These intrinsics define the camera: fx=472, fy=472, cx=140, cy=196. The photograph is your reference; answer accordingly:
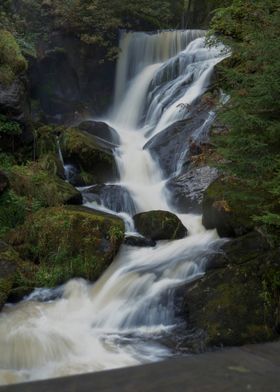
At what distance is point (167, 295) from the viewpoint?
277 inches

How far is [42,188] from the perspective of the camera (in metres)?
10.5

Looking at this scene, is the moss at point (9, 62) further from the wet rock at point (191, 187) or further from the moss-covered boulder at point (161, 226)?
the moss-covered boulder at point (161, 226)

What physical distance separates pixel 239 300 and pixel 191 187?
17.8 ft

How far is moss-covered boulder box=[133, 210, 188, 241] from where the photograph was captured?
9.39 m

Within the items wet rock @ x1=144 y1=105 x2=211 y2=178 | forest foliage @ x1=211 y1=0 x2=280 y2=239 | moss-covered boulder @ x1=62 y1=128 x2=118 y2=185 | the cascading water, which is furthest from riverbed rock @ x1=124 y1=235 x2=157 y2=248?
moss-covered boulder @ x1=62 y1=128 x2=118 y2=185

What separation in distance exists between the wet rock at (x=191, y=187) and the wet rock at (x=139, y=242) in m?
1.60

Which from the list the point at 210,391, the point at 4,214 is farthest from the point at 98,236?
the point at 210,391

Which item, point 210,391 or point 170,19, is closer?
point 210,391

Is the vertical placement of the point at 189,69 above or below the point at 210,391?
above

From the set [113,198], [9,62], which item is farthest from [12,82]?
[113,198]

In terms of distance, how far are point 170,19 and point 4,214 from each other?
1658 centimetres

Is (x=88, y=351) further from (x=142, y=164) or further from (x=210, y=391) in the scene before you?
(x=142, y=164)

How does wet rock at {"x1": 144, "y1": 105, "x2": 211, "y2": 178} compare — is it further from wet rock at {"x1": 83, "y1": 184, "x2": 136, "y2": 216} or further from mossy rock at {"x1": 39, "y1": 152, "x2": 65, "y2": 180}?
mossy rock at {"x1": 39, "y1": 152, "x2": 65, "y2": 180}

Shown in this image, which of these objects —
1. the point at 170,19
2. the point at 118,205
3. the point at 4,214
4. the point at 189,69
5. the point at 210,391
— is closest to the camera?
Result: the point at 210,391
